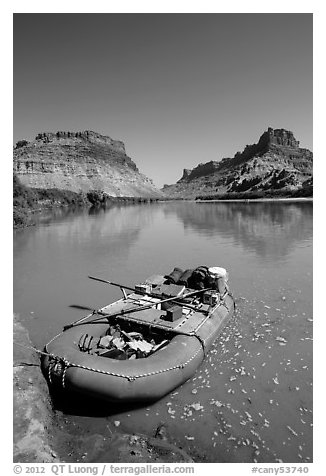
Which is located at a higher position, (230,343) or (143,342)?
(143,342)

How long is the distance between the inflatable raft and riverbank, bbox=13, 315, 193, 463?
73 centimetres

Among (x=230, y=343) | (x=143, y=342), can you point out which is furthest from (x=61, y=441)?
(x=230, y=343)

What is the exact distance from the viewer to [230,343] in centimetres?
1158

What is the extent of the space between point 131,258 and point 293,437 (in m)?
19.8

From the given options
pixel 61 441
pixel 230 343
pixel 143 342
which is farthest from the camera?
pixel 230 343

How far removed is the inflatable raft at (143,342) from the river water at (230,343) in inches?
26.0

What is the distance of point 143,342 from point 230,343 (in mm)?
3564

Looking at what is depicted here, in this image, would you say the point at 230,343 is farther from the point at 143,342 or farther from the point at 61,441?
the point at 61,441

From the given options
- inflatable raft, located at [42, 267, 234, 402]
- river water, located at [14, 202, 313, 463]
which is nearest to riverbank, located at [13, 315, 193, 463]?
river water, located at [14, 202, 313, 463]

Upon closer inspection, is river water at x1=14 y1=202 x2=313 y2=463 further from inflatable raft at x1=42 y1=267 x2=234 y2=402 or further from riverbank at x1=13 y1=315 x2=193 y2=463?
inflatable raft at x1=42 y1=267 x2=234 y2=402

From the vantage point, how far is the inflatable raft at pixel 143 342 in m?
7.99

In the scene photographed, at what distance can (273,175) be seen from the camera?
190875 millimetres

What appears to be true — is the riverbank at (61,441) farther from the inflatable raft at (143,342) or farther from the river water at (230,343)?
the inflatable raft at (143,342)

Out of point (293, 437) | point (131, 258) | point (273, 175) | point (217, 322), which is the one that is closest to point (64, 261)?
point (131, 258)
